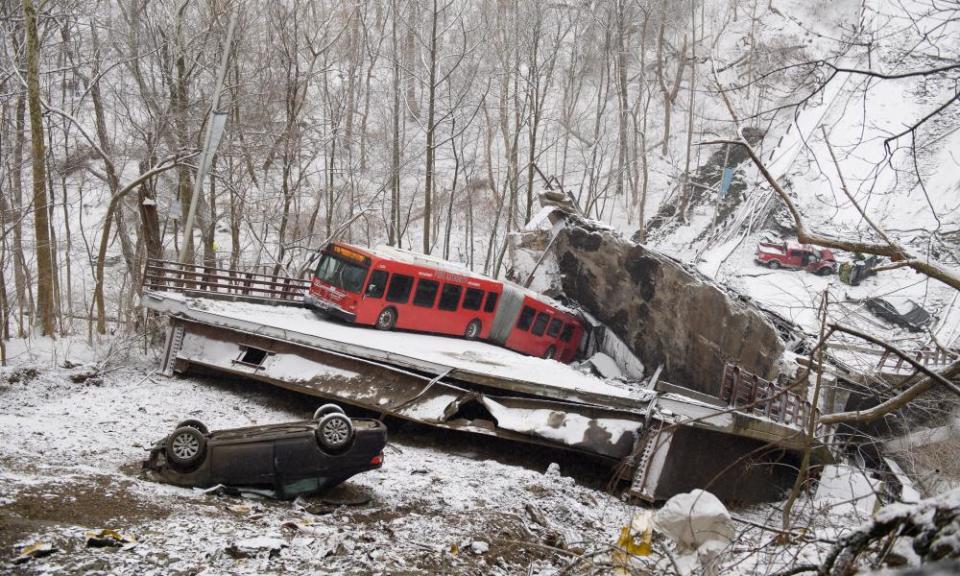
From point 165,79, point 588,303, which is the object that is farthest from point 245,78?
point 588,303

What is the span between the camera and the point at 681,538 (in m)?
5.20

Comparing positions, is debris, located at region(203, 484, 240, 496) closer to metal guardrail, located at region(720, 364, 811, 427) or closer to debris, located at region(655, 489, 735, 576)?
debris, located at region(655, 489, 735, 576)

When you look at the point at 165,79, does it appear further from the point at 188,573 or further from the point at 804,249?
the point at 804,249

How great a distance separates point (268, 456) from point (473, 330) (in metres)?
12.4

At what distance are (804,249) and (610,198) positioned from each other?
13737 millimetres

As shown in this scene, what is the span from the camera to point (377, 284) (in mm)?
17297

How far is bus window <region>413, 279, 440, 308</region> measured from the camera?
1830 cm

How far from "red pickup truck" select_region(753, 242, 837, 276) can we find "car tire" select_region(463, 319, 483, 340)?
1585 centimetres

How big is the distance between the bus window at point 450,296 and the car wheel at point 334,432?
10.8 m

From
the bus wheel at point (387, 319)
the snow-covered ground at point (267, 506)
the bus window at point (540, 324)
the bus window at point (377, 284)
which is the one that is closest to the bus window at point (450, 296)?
the bus wheel at point (387, 319)

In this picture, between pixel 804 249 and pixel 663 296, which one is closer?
pixel 663 296

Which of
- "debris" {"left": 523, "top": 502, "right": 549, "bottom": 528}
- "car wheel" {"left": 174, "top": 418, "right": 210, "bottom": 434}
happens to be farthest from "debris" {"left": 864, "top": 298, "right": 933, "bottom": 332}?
"car wheel" {"left": 174, "top": 418, "right": 210, "bottom": 434}

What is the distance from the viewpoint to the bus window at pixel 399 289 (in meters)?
17.6

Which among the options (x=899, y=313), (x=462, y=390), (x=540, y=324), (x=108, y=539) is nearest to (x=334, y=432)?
(x=108, y=539)
